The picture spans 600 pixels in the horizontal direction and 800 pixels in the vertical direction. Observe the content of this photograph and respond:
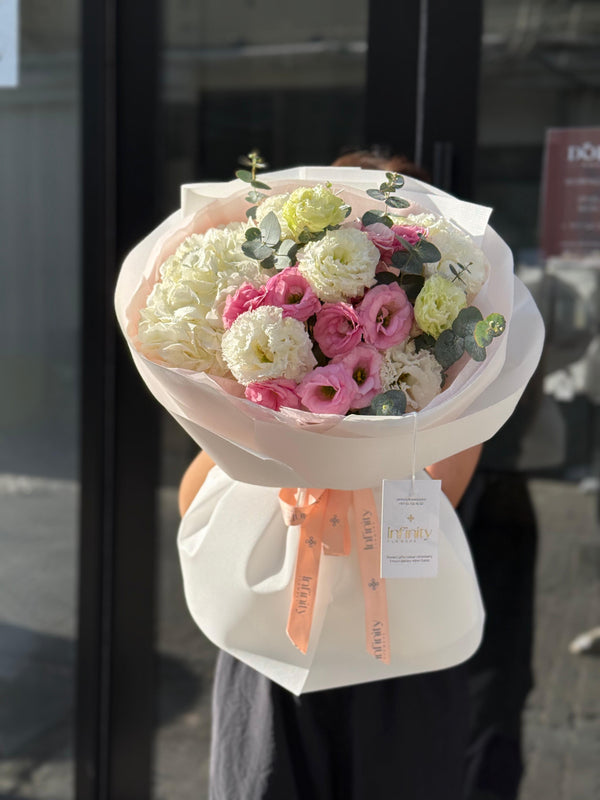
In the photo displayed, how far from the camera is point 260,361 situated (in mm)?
1200

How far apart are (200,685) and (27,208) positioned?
1.46 meters

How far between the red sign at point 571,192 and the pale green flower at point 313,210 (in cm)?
110

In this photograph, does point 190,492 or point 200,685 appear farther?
point 200,685

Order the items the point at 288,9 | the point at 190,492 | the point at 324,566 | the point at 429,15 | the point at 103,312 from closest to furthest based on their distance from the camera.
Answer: the point at 324,566 < the point at 190,492 < the point at 429,15 < the point at 288,9 < the point at 103,312

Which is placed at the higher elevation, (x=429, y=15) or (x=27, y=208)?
(x=429, y=15)

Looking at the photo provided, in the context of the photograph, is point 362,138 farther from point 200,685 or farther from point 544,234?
point 200,685

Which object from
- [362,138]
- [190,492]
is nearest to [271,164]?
[362,138]

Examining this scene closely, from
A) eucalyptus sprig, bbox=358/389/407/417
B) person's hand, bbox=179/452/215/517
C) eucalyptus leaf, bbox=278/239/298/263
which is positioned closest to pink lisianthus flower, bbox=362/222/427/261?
eucalyptus leaf, bbox=278/239/298/263

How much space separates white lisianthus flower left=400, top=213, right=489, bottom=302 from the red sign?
3.21ft

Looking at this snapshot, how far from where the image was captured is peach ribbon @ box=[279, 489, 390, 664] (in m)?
1.39

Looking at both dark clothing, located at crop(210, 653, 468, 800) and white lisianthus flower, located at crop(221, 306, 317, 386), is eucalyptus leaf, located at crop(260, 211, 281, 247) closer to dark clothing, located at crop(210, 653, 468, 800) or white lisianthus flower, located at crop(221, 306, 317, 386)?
white lisianthus flower, located at crop(221, 306, 317, 386)

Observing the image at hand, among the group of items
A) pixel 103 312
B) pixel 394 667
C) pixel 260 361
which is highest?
pixel 260 361

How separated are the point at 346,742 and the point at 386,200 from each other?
965 mm

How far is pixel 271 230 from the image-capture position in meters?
1.27
